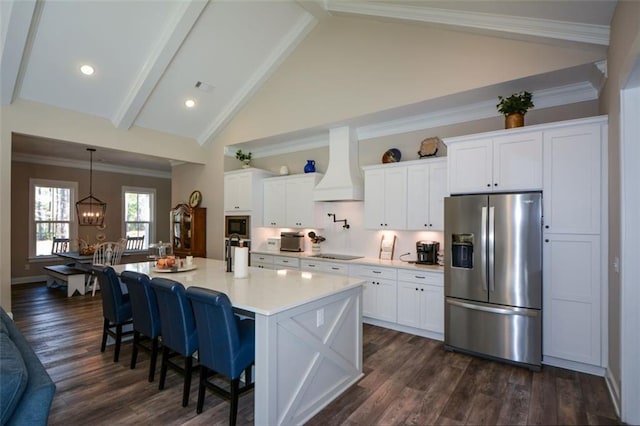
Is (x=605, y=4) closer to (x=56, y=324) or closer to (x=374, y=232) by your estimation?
(x=374, y=232)

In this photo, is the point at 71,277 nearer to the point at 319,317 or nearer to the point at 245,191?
the point at 245,191

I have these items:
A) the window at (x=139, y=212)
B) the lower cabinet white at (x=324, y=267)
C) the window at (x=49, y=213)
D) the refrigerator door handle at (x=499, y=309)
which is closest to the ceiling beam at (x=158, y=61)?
the lower cabinet white at (x=324, y=267)

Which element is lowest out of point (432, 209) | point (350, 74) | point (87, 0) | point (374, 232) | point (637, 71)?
point (374, 232)

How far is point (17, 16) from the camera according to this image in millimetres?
3451

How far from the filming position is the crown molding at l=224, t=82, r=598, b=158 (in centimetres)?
358

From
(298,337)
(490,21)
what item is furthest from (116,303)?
(490,21)

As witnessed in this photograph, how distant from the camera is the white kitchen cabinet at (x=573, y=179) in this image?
2.99m

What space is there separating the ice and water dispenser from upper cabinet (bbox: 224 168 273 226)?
374 centimetres

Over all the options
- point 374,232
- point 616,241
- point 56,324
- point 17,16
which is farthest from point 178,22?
point 616,241

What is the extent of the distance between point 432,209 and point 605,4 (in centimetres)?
246

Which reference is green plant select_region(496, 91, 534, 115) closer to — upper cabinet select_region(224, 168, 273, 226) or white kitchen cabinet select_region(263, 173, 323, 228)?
white kitchen cabinet select_region(263, 173, 323, 228)

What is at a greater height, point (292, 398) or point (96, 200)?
point (96, 200)

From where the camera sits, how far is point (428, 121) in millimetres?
4539

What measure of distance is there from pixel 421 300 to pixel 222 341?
2674 mm
